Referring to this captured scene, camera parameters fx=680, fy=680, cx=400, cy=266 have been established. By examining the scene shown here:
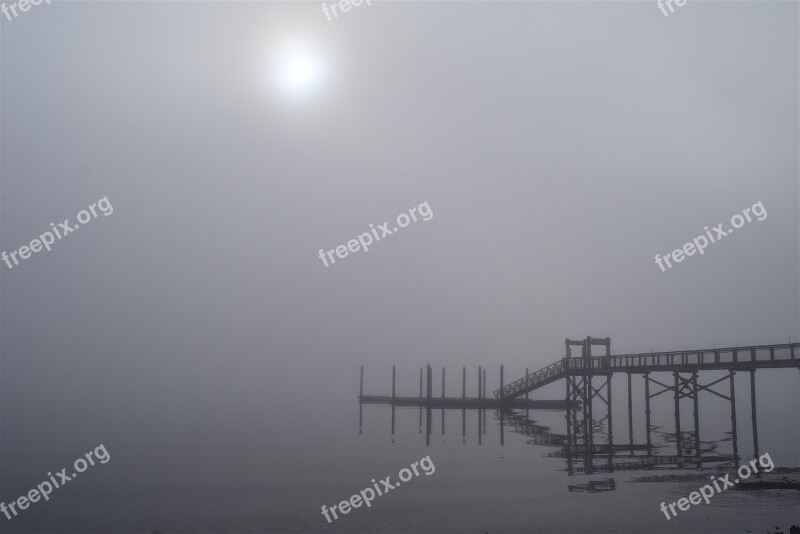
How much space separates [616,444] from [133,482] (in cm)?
2633

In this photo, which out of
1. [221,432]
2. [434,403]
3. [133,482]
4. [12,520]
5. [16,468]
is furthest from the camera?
[434,403]

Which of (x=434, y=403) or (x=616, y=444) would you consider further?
(x=434, y=403)

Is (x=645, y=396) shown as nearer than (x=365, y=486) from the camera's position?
No

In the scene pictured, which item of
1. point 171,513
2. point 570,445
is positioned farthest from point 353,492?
point 570,445

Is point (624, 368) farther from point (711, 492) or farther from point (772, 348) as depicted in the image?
point (711, 492)

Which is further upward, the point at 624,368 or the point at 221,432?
the point at 624,368

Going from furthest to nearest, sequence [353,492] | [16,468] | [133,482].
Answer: [16,468] → [133,482] → [353,492]

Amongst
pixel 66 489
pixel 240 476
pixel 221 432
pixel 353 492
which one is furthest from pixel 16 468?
pixel 221 432

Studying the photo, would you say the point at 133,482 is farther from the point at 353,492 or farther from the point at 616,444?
the point at 616,444

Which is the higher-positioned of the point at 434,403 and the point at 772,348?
the point at 772,348

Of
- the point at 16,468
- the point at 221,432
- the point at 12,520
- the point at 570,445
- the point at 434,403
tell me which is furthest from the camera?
the point at 434,403

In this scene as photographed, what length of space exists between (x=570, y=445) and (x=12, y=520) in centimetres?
2751

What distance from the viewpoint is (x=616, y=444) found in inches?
1563

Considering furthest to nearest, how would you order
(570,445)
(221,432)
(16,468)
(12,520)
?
(221,432), (570,445), (16,468), (12,520)
